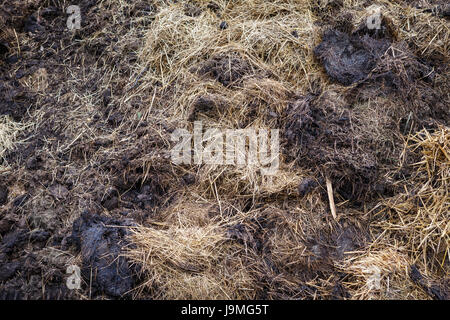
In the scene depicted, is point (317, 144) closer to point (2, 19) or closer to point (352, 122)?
point (352, 122)

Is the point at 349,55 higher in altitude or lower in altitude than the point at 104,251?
higher

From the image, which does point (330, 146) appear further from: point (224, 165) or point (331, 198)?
point (224, 165)

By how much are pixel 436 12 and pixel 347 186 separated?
1562 millimetres

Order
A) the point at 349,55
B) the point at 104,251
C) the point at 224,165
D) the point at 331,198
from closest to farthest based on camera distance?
the point at 104,251
the point at 331,198
the point at 224,165
the point at 349,55

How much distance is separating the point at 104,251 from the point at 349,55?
6.53 feet

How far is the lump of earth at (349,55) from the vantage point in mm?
2594

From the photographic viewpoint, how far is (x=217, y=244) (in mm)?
2117

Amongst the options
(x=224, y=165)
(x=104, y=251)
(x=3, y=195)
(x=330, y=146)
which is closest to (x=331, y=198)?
(x=330, y=146)

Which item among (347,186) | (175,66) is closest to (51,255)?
(175,66)

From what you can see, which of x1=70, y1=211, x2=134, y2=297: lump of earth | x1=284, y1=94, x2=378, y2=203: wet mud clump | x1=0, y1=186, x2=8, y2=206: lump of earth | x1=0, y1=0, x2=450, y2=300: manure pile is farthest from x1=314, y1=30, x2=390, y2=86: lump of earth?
x1=0, y1=186, x2=8, y2=206: lump of earth

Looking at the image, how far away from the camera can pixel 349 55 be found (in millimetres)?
2654

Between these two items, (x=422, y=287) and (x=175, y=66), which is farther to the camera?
(x=175, y=66)
